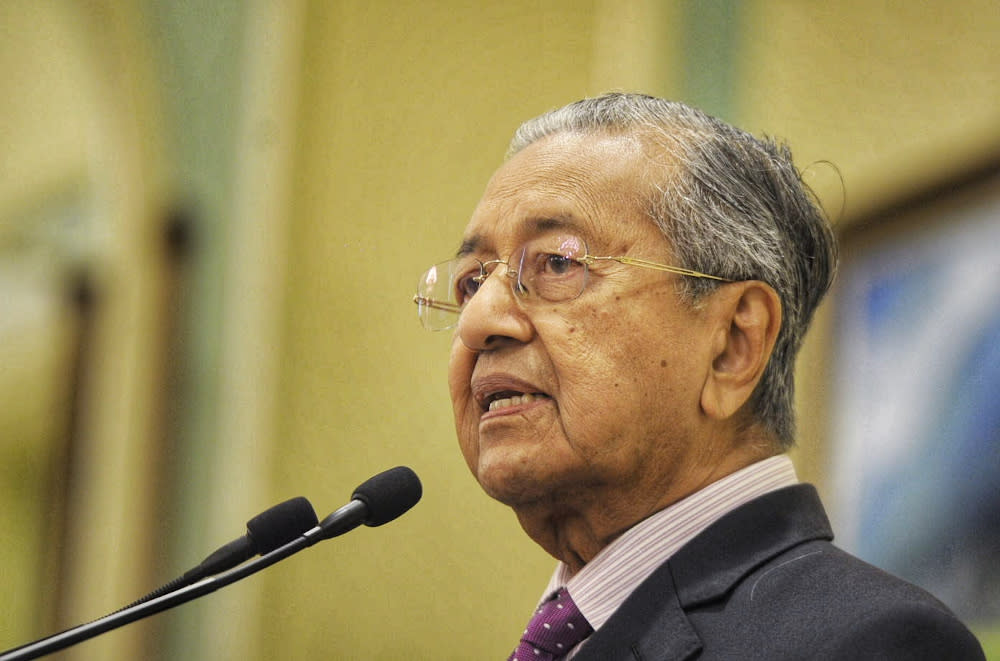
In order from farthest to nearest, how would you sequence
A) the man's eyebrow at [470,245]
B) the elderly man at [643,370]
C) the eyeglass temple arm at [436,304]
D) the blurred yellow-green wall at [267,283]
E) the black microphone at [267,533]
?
the blurred yellow-green wall at [267,283]
the eyeglass temple arm at [436,304]
the man's eyebrow at [470,245]
the elderly man at [643,370]
the black microphone at [267,533]

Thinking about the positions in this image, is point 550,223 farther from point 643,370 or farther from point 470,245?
point 643,370

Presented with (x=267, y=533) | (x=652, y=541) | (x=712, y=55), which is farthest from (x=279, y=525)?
(x=712, y=55)

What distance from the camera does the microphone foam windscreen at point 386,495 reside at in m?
1.79

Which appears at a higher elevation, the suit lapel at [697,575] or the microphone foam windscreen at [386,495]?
the microphone foam windscreen at [386,495]

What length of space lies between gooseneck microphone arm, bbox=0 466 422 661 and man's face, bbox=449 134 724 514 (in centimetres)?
20

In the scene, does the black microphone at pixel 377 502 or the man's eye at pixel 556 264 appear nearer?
the black microphone at pixel 377 502

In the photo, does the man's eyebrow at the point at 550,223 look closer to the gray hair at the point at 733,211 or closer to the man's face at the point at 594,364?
the man's face at the point at 594,364

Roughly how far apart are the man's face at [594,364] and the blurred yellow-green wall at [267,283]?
1266 mm

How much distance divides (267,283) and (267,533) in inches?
72.5

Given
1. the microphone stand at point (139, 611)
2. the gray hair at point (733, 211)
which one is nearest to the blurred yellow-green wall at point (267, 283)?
the gray hair at point (733, 211)

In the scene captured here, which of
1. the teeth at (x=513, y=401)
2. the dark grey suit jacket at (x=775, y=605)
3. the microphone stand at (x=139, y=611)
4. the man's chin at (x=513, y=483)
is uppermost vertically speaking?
the teeth at (x=513, y=401)

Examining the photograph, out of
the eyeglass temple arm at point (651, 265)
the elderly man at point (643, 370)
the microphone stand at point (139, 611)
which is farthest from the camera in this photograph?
the eyeglass temple arm at point (651, 265)

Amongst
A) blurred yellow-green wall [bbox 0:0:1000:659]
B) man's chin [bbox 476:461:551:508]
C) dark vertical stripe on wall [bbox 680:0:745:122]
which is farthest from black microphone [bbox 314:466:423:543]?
dark vertical stripe on wall [bbox 680:0:745:122]

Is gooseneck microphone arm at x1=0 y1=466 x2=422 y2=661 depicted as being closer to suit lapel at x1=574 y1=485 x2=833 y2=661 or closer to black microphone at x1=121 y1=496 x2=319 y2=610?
black microphone at x1=121 y1=496 x2=319 y2=610
